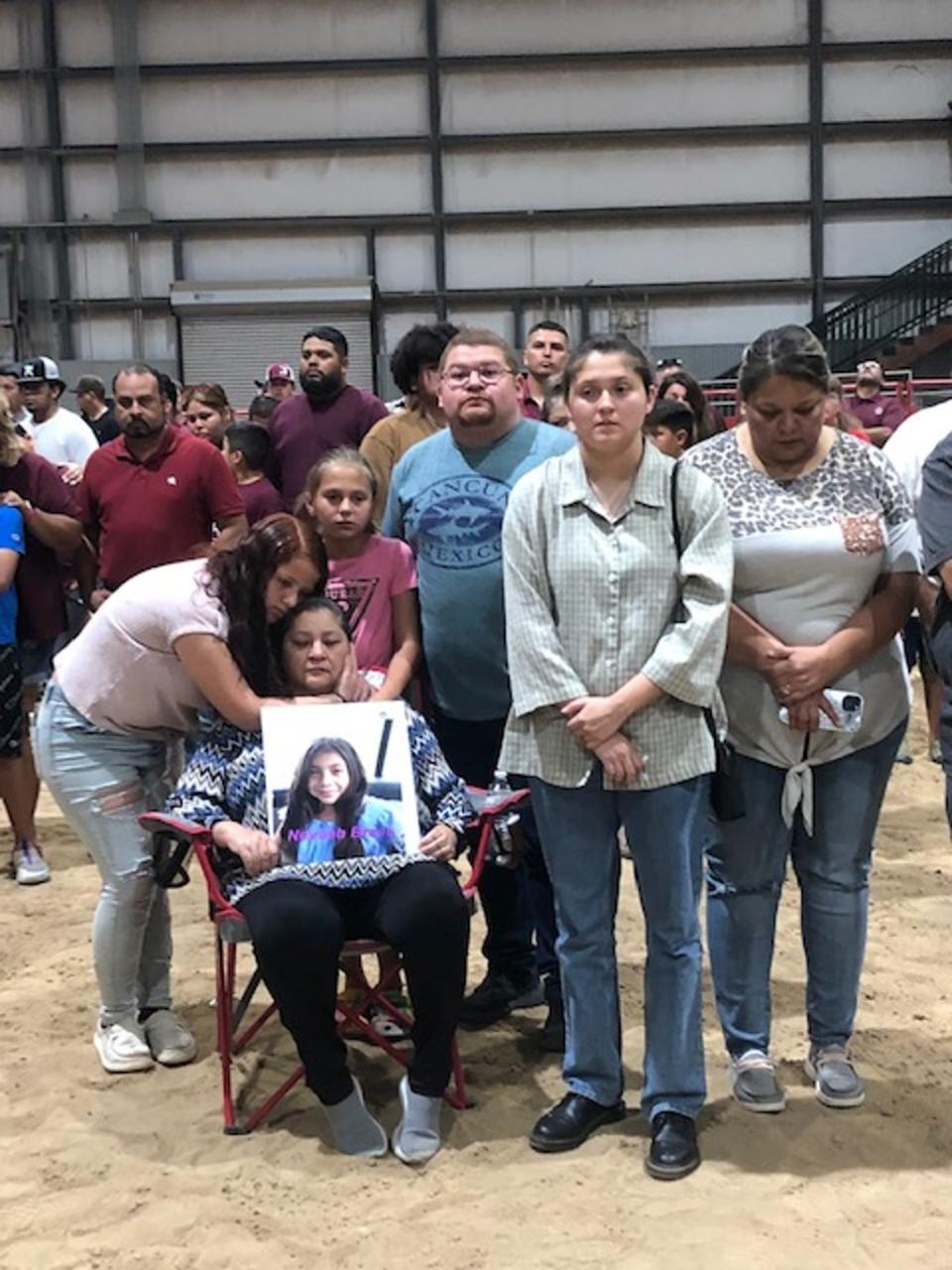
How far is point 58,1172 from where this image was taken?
2590mm

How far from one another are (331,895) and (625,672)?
0.73 m

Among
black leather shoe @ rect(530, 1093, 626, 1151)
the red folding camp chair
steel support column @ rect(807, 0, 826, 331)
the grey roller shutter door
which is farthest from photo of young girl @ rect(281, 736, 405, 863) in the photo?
steel support column @ rect(807, 0, 826, 331)

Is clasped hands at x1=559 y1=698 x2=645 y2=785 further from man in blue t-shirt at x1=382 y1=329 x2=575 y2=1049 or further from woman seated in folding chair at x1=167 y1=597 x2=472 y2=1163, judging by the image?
man in blue t-shirt at x1=382 y1=329 x2=575 y2=1049

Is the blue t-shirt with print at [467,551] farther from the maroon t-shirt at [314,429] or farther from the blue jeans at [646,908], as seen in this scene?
the maroon t-shirt at [314,429]

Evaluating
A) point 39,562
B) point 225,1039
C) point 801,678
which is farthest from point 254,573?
point 39,562

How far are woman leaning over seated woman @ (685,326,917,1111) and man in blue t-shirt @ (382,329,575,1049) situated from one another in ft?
1.55

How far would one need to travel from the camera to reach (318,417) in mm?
4797

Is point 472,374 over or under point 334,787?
over

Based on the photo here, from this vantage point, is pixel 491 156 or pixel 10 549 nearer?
pixel 10 549

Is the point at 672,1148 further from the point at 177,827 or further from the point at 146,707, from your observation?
the point at 146,707

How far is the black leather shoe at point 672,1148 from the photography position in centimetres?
246

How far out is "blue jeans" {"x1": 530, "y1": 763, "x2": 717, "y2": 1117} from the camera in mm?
2436

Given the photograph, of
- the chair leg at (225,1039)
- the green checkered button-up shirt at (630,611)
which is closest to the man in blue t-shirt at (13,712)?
the chair leg at (225,1039)

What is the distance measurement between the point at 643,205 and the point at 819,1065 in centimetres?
1285
